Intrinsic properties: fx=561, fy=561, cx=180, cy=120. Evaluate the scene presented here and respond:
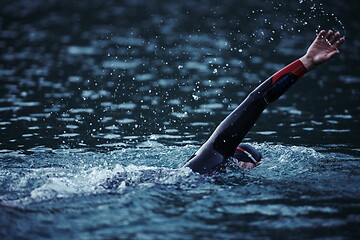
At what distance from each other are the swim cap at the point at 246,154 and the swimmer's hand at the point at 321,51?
168 centimetres

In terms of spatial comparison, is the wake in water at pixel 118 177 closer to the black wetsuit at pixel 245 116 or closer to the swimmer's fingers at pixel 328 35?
the black wetsuit at pixel 245 116

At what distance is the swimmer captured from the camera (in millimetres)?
8773

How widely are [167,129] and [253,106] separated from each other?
510 centimetres

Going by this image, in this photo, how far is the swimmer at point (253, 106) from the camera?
8.77 metres

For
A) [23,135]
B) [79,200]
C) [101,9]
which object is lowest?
[79,200]

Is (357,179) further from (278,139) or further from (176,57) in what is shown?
(176,57)

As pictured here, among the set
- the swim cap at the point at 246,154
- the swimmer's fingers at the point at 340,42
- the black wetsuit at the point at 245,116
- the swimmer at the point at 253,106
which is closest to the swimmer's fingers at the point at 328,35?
the swimmer at the point at 253,106

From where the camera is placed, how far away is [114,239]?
6.75 meters

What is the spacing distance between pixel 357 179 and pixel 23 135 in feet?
24.9

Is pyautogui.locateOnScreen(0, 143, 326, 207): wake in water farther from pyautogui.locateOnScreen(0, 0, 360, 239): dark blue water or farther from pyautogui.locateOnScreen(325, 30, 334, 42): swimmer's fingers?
pyautogui.locateOnScreen(325, 30, 334, 42): swimmer's fingers

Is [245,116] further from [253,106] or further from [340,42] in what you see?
[340,42]

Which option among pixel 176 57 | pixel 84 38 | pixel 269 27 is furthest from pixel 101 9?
pixel 176 57

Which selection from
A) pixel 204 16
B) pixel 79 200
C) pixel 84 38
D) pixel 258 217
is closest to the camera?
pixel 258 217

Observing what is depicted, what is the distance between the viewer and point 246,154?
30.9 feet
